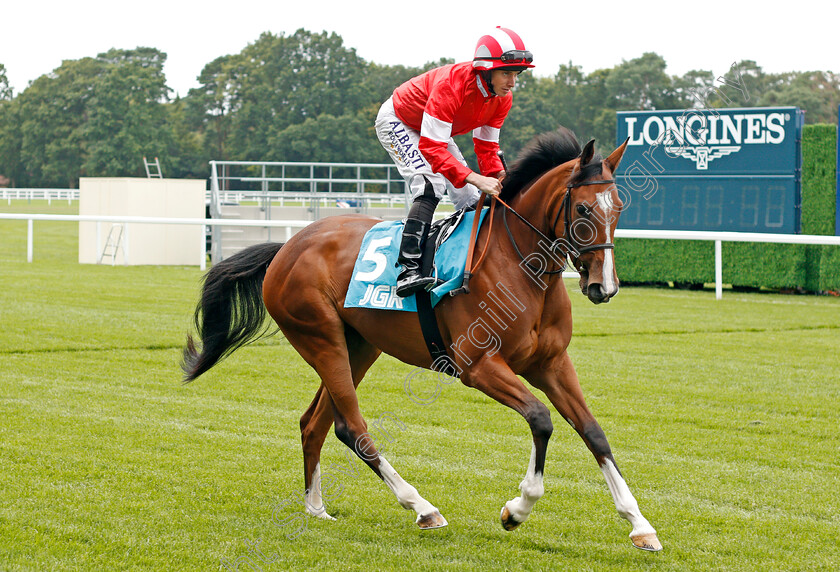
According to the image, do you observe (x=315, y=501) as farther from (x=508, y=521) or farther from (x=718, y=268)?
(x=718, y=268)

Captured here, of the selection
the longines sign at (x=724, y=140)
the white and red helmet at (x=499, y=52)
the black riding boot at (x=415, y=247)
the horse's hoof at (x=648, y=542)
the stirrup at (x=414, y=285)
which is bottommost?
the horse's hoof at (x=648, y=542)

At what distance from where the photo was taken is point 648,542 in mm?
3230

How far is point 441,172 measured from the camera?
3.78m

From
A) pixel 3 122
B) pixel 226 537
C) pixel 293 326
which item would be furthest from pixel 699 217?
pixel 3 122

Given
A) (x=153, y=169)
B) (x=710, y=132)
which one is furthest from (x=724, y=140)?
(x=153, y=169)

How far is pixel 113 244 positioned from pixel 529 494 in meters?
15.8

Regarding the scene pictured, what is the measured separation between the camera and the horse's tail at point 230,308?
470 cm

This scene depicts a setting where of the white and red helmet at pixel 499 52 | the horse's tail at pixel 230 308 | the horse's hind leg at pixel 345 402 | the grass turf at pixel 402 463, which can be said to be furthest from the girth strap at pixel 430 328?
the horse's tail at pixel 230 308

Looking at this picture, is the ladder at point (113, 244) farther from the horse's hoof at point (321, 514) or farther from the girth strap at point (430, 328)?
the girth strap at point (430, 328)

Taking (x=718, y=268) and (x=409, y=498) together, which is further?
(x=718, y=268)

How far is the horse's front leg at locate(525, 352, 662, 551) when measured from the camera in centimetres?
326

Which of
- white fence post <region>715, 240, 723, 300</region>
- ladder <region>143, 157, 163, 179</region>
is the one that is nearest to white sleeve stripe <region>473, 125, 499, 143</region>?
white fence post <region>715, 240, 723, 300</region>

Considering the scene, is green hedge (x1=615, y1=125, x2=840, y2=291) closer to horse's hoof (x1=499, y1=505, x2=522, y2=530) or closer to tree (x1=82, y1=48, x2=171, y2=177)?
horse's hoof (x1=499, y1=505, x2=522, y2=530)

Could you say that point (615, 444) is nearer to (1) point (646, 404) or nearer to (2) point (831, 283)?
(1) point (646, 404)
